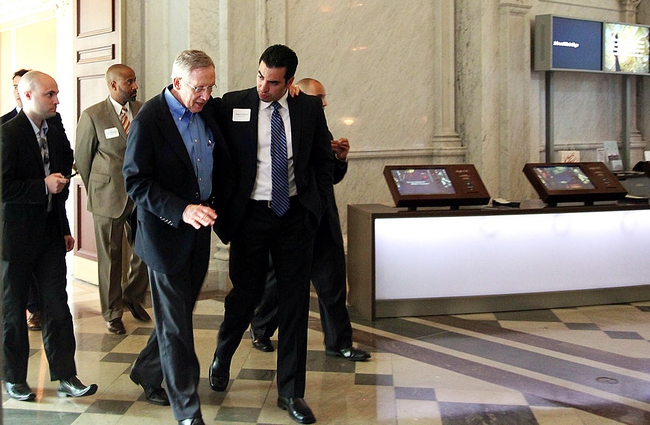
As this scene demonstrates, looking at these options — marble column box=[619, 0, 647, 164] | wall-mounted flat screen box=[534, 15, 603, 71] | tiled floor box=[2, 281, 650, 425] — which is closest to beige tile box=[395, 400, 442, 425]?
tiled floor box=[2, 281, 650, 425]

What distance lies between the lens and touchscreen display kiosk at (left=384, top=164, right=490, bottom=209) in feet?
17.9

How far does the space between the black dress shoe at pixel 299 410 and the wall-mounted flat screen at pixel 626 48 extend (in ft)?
23.1

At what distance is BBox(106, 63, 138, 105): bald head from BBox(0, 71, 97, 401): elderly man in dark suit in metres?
1.40

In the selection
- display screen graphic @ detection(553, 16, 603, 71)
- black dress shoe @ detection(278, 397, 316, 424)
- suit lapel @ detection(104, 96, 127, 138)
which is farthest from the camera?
display screen graphic @ detection(553, 16, 603, 71)

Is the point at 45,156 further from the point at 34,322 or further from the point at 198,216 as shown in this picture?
the point at 34,322

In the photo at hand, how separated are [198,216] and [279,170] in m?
0.61

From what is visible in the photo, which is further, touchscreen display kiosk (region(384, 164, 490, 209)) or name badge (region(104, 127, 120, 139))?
touchscreen display kiosk (region(384, 164, 490, 209))

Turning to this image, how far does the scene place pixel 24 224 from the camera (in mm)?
3553

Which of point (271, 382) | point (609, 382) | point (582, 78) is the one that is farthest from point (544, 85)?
point (271, 382)

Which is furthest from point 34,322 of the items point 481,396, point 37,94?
point 481,396

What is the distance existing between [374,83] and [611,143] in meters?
3.78

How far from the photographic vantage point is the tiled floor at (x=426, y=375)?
3.49m

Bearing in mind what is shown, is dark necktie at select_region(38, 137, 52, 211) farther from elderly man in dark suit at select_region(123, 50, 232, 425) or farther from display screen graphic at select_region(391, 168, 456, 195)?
display screen graphic at select_region(391, 168, 456, 195)

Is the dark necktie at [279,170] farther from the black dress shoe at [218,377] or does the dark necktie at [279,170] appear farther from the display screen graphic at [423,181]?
the display screen graphic at [423,181]
